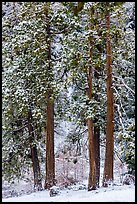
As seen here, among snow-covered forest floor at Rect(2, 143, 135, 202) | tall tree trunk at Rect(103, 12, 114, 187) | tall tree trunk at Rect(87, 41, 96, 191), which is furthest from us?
tall tree trunk at Rect(103, 12, 114, 187)

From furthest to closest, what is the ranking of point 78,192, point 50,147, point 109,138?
point 50,147, point 109,138, point 78,192

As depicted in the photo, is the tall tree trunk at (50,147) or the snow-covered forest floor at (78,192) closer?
the snow-covered forest floor at (78,192)

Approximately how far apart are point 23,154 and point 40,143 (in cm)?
106

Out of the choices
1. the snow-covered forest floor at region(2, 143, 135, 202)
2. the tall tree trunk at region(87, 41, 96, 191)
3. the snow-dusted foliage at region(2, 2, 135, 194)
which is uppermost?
the snow-dusted foliage at region(2, 2, 135, 194)

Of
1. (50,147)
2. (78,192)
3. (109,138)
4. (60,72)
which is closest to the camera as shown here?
(78,192)

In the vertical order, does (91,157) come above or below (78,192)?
above

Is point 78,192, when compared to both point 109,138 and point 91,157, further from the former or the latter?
point 109,138

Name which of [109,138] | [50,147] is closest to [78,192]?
[109,138]

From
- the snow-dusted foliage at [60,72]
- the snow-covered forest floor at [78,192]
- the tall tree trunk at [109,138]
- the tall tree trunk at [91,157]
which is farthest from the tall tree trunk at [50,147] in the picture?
the tall tree trunk at [109,138]

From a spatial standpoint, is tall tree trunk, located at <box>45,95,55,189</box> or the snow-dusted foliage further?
tall tree trunk, located at <box>45,95,55,189</box>

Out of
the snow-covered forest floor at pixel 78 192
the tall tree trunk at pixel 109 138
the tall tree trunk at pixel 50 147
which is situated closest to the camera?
the snow-covered forest floor at pixel 78 192

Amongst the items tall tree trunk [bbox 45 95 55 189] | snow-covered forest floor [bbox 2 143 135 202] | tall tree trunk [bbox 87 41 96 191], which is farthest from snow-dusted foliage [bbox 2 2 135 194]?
snow-covered forest floor [bbox 2 143 135 202]

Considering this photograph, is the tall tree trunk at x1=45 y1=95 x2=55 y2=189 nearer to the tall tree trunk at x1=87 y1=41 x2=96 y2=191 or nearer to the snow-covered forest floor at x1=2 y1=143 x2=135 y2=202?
the snow-covered forest floor at x1=2 y1=143 x2=135 y2=202

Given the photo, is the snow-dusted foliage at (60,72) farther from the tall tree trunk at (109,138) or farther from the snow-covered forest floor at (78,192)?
the snow-covered forest floor at (78,192)
